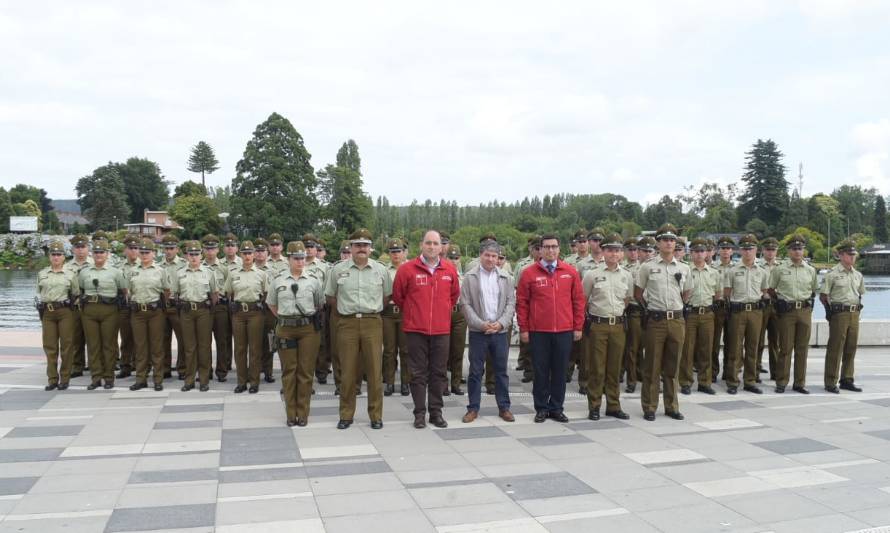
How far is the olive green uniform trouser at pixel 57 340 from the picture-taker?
8.30 metres

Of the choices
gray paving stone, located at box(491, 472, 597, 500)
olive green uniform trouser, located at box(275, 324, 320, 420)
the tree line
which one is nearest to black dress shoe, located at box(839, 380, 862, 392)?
gray paving stone, located at box(491, 472, 597, 500)

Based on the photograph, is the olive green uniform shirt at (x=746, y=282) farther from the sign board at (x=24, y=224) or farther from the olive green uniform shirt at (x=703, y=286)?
the sign board at (x=24, y=224)

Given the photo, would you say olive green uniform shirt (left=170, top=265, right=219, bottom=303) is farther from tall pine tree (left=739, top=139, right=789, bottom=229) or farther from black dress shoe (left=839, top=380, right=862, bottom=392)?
tall pine tree (left=739, top=139, right=789, bottom=229)

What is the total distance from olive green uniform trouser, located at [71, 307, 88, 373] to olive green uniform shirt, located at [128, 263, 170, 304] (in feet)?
2.80

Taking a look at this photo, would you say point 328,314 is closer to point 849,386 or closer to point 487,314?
point 487,314

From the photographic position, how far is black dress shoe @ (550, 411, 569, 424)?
22.2 feet

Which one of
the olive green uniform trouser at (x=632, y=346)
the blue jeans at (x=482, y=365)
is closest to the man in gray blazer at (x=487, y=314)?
the blue jeans at (x=482, y=365)

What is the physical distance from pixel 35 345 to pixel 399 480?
10175mm

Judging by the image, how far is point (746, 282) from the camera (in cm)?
849

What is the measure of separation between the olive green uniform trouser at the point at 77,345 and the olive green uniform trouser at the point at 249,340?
2.15 m

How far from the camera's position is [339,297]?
6.59 meters

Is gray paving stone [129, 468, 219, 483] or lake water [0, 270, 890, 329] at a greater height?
gray paving stone [129, 468, 219, 483]

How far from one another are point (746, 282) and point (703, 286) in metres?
0.69

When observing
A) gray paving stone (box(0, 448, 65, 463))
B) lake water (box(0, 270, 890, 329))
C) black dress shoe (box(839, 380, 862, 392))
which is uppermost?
black dress shoe (box(839, 380, 862, 392))
